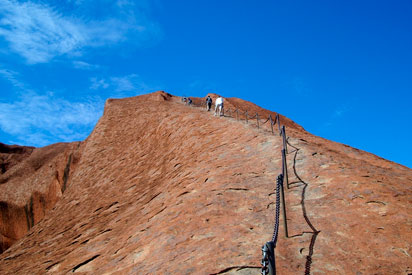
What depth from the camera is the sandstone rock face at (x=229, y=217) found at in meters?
5.80

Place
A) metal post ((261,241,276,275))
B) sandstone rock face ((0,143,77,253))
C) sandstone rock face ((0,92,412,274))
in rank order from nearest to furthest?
metal post ((261,241,276,275)), sandstone rock face ((0,92,412,274)), sandstone rock face ((0,143,77,253))

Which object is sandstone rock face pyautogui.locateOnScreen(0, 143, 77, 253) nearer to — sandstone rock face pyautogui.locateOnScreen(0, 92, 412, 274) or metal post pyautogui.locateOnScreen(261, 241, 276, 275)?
sandstone rock face pyautogui.locateOnScreen(0, 92, 412, 274)

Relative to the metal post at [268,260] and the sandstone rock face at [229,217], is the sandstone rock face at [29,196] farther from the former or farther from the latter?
the metal post at [268,260]

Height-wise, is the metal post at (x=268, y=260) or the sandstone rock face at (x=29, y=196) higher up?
the sandstone rock face at (x=29, y=196)

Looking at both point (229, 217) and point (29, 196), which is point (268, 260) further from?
point (29, 196)

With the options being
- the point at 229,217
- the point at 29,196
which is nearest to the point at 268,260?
the point at 229,217

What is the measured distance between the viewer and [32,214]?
120 feet

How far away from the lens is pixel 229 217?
24.6 ft

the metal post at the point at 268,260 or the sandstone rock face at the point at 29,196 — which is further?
the sandstone rock face at the point at 29,196

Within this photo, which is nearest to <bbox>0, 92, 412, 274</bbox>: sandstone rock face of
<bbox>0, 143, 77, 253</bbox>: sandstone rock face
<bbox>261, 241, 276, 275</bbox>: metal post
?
<bbox>261, 241, 276, 275</bbox>: metal post

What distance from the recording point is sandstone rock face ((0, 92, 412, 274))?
5.80 meters

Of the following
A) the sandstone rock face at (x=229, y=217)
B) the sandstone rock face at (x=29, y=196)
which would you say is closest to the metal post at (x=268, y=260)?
the sandstone rock face at (x=229, y=217)

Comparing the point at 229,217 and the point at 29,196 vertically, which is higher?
the point at 29,196

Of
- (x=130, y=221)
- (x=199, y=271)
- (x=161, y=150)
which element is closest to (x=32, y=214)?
(x=161, y=150)
